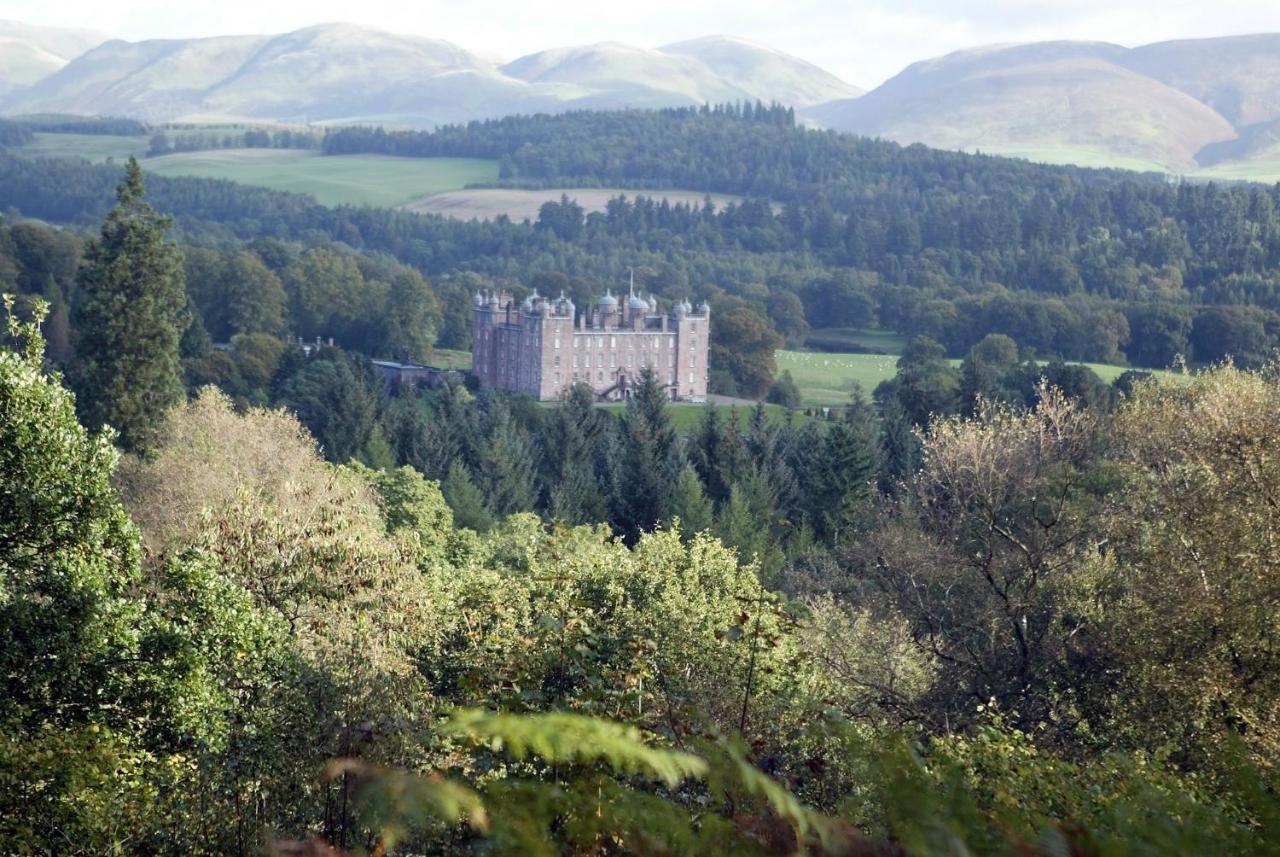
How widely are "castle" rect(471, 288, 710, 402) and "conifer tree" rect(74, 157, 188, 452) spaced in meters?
86.9

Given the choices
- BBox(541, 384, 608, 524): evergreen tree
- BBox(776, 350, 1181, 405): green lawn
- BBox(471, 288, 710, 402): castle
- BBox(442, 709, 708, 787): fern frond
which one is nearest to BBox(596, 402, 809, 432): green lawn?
BBox(776, 350, 1181, 405): green lawn

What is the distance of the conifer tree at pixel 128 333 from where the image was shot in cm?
5416

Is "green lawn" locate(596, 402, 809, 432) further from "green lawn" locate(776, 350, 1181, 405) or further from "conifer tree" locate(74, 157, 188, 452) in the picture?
"conifer tree" locate(74, 157, 188, 452)

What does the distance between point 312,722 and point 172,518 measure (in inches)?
928

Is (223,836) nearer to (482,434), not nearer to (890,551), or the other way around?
(890,551)

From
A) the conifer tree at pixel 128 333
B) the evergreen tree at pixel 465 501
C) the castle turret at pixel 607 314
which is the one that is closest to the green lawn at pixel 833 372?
the castle turret at pixel 607 314

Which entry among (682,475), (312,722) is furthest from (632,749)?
(682,475)

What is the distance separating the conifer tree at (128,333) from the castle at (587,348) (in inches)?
3422

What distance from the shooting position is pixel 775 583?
51.6 m

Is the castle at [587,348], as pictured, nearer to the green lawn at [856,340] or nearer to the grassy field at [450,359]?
the grassy field at [450,359]

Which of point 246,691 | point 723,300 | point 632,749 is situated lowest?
point 723,300

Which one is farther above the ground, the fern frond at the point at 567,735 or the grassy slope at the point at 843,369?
the fern frond at the point at 567,735

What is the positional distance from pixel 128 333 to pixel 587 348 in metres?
91.9

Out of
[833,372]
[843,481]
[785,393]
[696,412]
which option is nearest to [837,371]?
[833,372]
